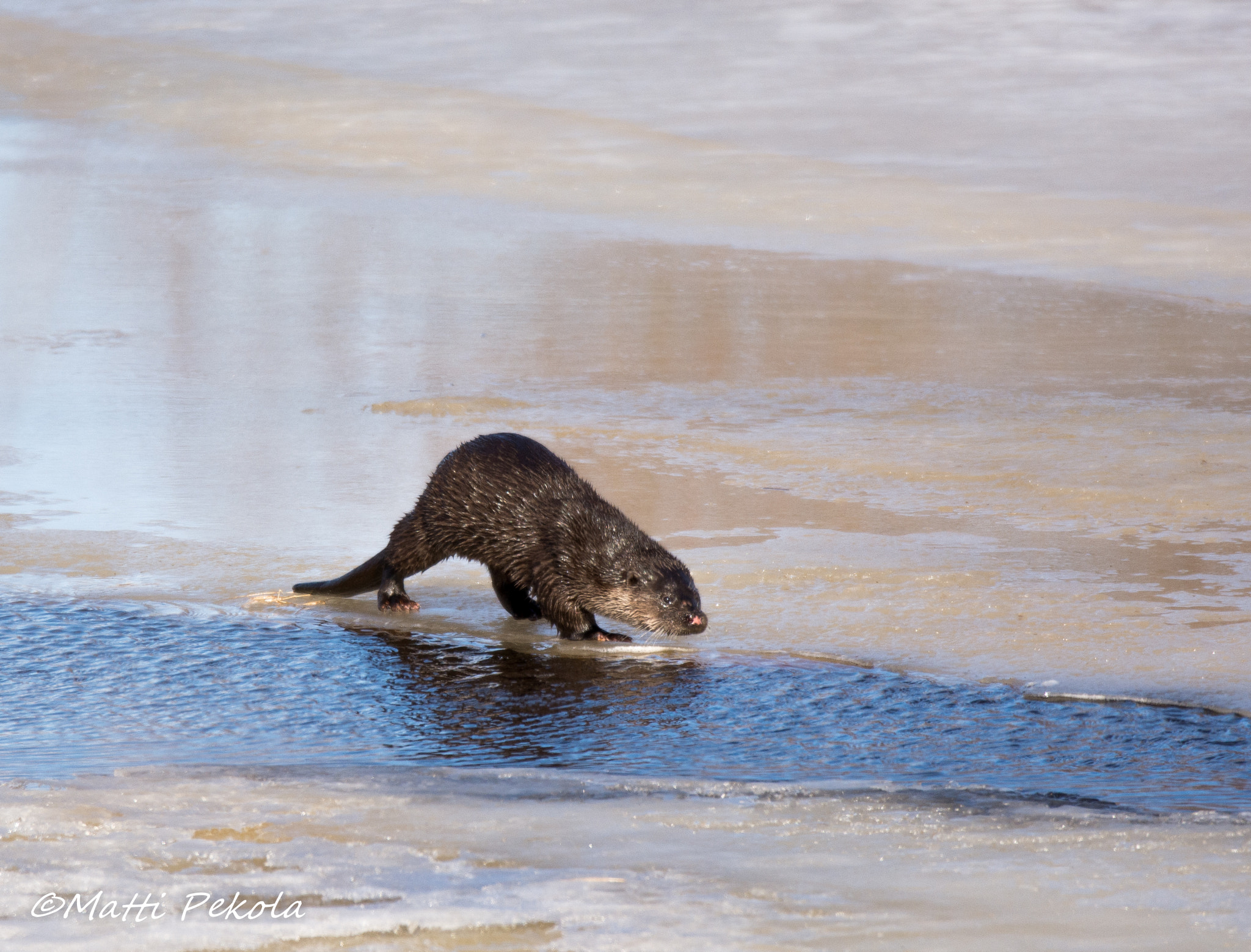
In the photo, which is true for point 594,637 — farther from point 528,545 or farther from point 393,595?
point 393,595

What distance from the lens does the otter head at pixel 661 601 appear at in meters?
4.52

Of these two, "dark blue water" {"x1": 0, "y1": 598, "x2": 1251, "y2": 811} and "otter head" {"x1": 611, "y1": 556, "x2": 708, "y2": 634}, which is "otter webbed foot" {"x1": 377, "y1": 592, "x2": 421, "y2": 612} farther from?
"otter head" {"x1": 611, "y1": 556, "x2": 708, "y2": 634}

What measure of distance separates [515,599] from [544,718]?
114 cm

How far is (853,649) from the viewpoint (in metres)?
4.39

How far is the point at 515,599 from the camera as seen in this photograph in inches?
200

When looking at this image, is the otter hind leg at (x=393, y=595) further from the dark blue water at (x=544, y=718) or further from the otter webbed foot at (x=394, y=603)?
the dark blue water at (x=544, y=718)

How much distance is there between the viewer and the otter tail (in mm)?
4898

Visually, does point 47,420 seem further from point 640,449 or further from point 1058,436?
point 1058,436

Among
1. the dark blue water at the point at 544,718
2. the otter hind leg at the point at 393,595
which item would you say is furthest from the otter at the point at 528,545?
the dark blue water at the point at 544,718

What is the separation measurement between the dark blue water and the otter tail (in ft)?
0.86

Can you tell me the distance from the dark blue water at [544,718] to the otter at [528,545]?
0.23 m

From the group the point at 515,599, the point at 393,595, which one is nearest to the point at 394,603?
the point at 393,595

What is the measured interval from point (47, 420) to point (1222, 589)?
499cm

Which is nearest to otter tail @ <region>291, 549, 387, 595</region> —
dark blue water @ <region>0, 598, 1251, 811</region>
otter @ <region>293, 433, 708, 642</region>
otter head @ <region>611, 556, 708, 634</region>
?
otter @ <region>293, 433, 708, 642</region>
